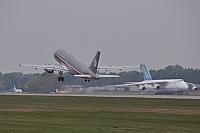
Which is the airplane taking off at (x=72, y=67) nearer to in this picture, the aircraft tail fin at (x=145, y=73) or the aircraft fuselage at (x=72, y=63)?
the aircraft fuselage at (x=72, y=63)

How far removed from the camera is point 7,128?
43.2 meters

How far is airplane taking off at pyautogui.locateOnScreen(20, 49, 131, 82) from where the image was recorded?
123562mm

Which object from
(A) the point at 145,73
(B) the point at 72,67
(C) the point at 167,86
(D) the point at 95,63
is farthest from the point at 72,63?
(A) the point at 145,73

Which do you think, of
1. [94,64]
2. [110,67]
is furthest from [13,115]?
[110,67]

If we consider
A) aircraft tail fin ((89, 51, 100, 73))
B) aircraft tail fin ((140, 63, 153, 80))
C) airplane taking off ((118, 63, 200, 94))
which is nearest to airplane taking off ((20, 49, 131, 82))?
aircraft tail fin ((89, 51, 100, 73))

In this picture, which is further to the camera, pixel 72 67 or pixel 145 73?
pixel 145 73

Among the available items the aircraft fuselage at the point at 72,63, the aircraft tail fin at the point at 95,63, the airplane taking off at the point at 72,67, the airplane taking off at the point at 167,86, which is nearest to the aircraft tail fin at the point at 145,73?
the airplane taking off at the point at 167,86

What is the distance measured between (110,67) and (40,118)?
9246cm

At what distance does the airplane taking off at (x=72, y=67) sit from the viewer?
405ft

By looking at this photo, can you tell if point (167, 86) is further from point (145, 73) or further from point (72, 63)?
point (72, 63)

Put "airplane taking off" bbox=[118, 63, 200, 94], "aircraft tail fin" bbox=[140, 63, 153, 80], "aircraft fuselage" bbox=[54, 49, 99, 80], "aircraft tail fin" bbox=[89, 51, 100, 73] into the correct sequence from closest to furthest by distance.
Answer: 1. "aircraft tail fin" bbox=[89, 51, 100, 73]
2. "aircraft fuselage" bbox=[54, 49, 99, 80]
3. "airplane taking off" bbox=[118, 63, 200, 94]
4. "aircraft tail fin" bbox=[140, 63, 153, 80]

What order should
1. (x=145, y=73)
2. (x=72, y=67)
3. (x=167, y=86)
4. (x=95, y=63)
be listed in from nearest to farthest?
(x=95, y=63) → (x=72, y=67) → (x=167, y=86) → (x=145, y=73)

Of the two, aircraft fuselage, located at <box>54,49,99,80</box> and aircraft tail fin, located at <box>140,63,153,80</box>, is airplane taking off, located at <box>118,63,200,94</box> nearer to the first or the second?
aircraft tail fin, located at <box>140,63,153,80</box>

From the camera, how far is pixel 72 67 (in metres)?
133
